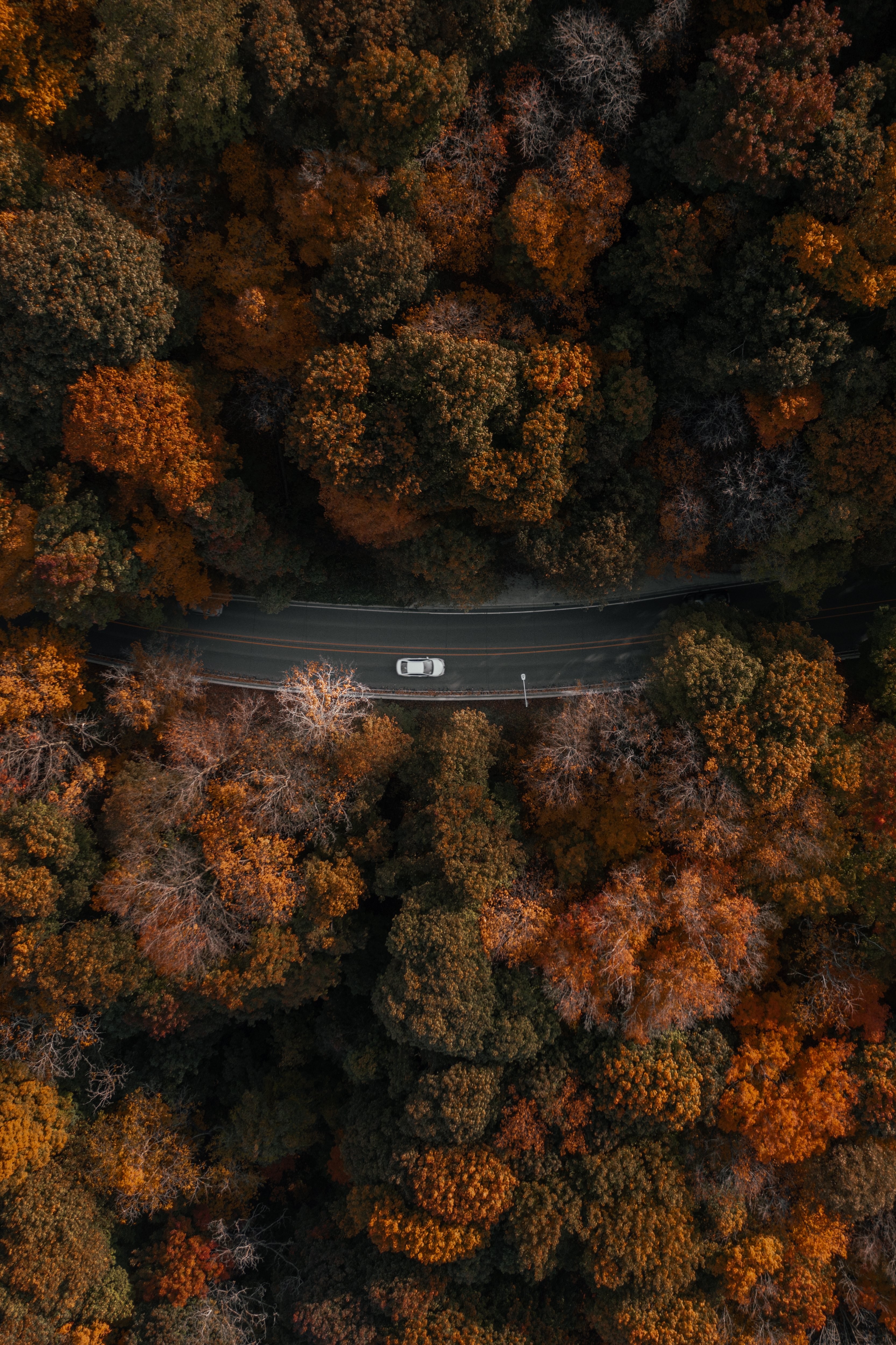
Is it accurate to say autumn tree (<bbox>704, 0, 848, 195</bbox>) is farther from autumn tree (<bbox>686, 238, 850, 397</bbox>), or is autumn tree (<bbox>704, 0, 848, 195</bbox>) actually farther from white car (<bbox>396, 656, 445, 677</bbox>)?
white car (<bbox>396, 656, 445, 677</bbox>)

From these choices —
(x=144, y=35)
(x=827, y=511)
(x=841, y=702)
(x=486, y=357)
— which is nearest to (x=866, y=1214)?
(x=841, y=702)

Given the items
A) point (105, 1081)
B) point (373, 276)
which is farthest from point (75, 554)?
point (105, 1081)

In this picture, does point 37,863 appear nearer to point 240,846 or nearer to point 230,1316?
point 240,846

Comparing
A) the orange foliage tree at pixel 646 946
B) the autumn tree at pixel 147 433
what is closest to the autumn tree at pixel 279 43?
the autumn tree at pixel 147 433

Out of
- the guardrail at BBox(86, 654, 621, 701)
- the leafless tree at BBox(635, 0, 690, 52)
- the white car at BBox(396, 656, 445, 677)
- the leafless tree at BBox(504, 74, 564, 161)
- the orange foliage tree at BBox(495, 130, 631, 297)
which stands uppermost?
the leafless tree at BBox(635, 0, 690, 52)

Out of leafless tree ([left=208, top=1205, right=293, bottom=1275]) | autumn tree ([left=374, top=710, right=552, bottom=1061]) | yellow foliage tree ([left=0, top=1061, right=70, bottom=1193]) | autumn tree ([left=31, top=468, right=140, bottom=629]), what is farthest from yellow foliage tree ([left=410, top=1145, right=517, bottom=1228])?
autumn tree ([left=31, top=468, right=140, bottom=629])

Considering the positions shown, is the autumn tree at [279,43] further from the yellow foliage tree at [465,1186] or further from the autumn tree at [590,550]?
the yellow foliage tree at [465,1186]
